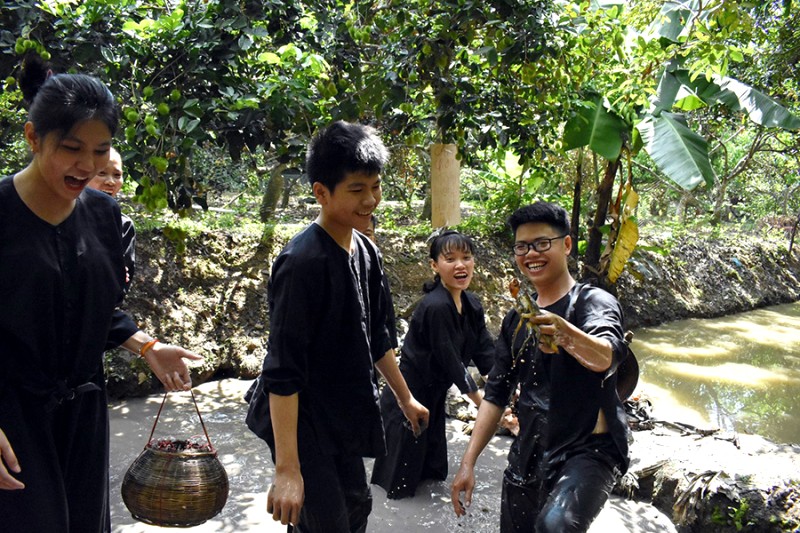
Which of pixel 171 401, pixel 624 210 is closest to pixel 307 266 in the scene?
pixel 171 401

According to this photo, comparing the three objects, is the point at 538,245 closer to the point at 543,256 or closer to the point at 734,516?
the point at 543,256

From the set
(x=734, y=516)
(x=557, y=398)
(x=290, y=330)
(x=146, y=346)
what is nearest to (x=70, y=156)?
(x=146, y=346)

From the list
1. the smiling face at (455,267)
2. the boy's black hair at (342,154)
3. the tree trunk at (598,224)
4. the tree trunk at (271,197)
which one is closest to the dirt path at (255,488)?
the smiling face at (455,267)

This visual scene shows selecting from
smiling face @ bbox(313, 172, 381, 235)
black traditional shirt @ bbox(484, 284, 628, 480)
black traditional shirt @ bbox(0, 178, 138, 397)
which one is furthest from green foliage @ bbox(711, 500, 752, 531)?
black traditional shirt @ bbox(0, 178, 138, 397)

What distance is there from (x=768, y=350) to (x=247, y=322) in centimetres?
759

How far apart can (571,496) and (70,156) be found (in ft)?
6.72

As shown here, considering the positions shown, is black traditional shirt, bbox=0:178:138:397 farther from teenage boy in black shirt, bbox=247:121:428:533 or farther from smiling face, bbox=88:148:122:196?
smiling face, bbox=88:148:122:196

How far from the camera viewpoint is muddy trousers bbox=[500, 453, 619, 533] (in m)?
2.67

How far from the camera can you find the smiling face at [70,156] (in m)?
2.18

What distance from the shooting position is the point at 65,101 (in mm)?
2168

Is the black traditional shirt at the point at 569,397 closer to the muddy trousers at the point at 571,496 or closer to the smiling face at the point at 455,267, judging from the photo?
the muddy trousers at the point at 571,496

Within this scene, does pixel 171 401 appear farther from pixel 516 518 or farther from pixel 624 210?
pixel 624 210

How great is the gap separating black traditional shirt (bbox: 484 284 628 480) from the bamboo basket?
4.20 feet

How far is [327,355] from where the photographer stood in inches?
105
